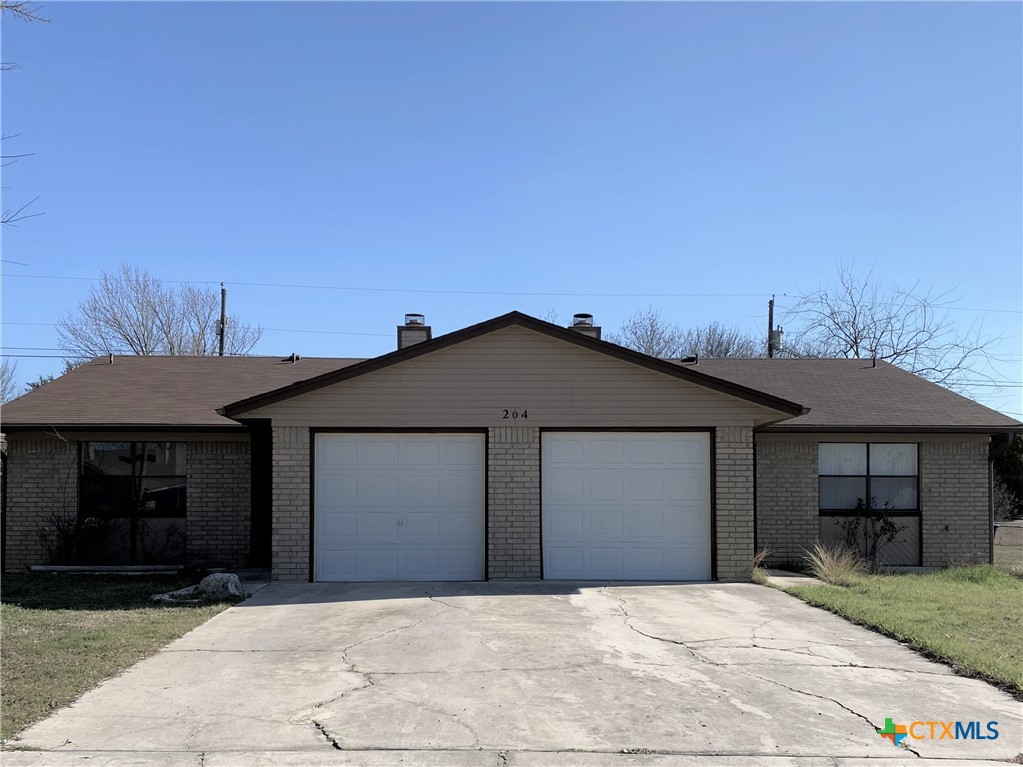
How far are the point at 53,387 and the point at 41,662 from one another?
35.1 feet

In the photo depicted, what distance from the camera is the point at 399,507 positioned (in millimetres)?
13727

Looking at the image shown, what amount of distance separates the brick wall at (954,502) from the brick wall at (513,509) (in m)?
8.32

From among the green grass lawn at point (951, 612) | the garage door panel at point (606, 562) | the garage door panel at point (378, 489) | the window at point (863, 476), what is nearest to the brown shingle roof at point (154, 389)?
the garage door panel at point (378, 489)

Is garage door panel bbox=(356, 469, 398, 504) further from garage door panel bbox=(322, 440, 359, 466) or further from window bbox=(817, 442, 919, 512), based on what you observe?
window bbox=(817, 442, 919, 512)

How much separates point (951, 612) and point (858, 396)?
311 inches

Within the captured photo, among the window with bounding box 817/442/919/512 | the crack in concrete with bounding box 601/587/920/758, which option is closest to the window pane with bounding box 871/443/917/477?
the window with bounding box 817/442/919/512

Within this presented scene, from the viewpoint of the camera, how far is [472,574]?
13.7 meters

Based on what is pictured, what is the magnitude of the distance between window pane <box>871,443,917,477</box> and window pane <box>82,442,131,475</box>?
14324 millimetres

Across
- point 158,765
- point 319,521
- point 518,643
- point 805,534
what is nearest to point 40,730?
point 158,765

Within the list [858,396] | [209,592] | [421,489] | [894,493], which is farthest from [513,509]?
[858,396]

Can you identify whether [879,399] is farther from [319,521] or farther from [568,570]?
[319,521]

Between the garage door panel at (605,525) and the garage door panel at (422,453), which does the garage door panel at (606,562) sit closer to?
the garage door panel at (605,525)

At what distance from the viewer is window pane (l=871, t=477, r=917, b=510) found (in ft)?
55.8

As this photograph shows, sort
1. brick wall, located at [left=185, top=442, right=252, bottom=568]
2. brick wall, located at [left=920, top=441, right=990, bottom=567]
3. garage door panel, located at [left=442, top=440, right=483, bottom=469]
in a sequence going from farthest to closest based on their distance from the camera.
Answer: brick wall, located at [left=920, top=441, right=990, bottom=567]
brick wall, located at [left=185, top=442, right=252, bottom=568]
garage door panel, located at [left=442, top=440, right=483, bottom=469]
